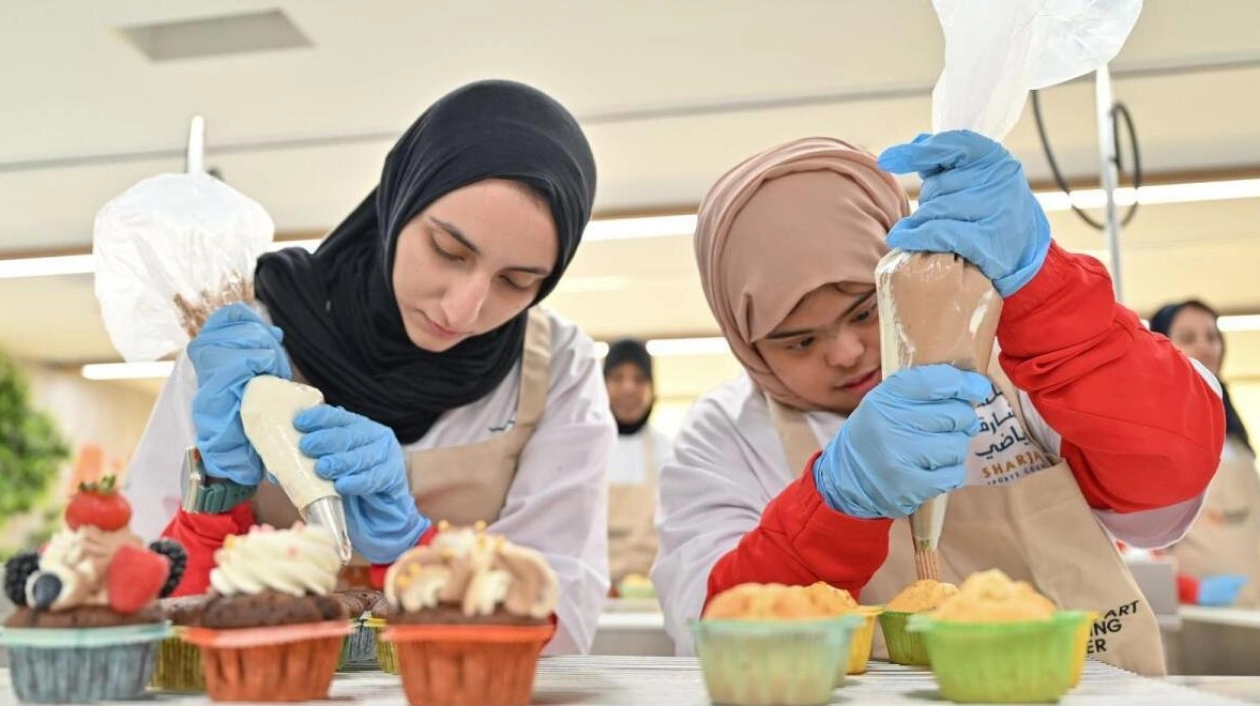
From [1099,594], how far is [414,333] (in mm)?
1108

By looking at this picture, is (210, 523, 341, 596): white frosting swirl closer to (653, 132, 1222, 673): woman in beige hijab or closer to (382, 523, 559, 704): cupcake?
(382, 523, 559, 704): cupcake

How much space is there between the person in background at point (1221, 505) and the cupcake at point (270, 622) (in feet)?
14.5

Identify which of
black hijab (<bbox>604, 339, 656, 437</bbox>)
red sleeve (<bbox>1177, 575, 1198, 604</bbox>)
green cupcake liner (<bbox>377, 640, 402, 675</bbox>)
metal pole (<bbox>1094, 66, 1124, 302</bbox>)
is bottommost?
red sleeve (<bbox>1177, 575, 1198, 604</bbox>)

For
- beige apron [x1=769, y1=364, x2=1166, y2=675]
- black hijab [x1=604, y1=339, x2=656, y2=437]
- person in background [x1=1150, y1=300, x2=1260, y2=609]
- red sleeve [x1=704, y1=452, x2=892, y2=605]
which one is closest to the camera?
red sleeve [x1=704, y1=452, x2=892, y2=605]

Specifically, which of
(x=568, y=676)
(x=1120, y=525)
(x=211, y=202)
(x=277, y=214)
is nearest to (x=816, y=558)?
(x=568, y=676)

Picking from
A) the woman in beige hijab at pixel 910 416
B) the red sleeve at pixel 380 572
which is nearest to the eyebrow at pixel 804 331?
the woman in beige hijab at pixel 910 416

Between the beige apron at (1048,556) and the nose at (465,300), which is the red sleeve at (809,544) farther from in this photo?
the nose at (465,300)

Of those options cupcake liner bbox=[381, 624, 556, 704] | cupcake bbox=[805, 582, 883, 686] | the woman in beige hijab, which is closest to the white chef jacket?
the woman in beige hijab

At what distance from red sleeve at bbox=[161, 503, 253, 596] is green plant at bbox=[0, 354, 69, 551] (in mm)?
7301

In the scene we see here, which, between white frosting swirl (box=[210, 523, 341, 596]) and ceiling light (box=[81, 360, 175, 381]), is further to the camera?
ceiling light (box=[81, 360, 175, 381])

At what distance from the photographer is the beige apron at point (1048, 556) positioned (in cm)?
155

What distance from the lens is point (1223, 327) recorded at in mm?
8727

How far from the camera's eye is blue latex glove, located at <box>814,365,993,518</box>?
1.27 meters

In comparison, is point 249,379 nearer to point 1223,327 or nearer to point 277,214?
point 277,214
